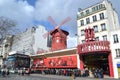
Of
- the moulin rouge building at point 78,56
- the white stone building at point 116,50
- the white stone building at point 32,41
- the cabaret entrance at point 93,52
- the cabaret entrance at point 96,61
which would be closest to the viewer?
the white stone building at point 116,50

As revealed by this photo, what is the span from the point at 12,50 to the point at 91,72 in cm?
4065

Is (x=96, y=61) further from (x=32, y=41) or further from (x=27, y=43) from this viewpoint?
(x=27, y=43)

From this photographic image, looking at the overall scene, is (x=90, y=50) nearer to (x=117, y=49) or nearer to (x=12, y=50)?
(x=117, y=49)

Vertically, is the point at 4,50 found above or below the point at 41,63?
above

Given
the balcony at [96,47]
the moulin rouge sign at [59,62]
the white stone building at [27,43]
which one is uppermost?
the white stone building at [27,43]

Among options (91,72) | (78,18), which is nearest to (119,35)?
(91,72)

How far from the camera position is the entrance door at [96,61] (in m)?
35.2

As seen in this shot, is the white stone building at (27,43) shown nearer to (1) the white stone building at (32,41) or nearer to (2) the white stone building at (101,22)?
(1) the white stone building at (32,41)

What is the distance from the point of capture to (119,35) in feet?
106

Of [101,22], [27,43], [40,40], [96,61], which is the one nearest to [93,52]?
[96,61]

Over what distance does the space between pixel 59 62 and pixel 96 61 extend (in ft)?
28.7

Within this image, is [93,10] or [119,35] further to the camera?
[93,10]

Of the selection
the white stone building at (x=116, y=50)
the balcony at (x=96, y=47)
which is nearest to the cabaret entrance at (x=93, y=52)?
the balcony at (x=96, y=47)

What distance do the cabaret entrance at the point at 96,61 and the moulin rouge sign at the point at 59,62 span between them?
257 cm
